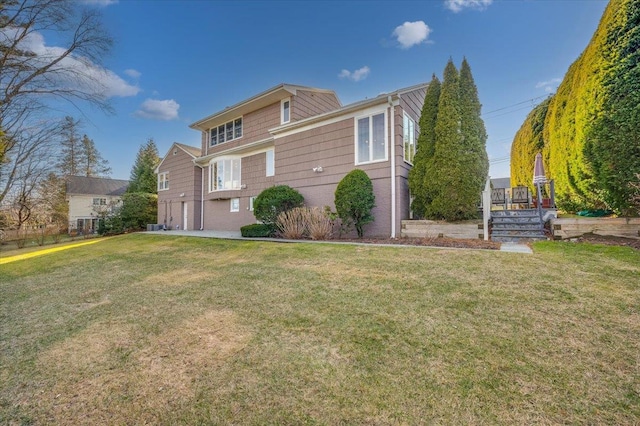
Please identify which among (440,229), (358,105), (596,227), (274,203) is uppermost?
(358,105)

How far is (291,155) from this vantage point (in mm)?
12492

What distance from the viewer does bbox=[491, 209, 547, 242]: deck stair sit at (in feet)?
25.1

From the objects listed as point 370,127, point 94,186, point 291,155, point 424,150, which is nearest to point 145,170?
point 94,186

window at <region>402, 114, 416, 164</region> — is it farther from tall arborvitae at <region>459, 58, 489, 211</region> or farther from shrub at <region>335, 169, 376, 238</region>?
shrub at <region>335, 169, 376, 238</region>

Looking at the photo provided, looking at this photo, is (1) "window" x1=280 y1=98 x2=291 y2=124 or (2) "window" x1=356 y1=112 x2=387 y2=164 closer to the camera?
(2) "window" x1=356 y1=112 x2=387 y2=164

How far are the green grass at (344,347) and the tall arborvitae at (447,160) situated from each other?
3452mm

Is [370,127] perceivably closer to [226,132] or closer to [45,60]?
[226,132]

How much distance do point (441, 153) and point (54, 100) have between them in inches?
664

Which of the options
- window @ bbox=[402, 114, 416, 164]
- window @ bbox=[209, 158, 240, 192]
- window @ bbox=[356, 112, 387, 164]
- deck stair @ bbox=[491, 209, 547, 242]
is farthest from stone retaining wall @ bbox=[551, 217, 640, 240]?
window @ bbox=[209, 158, 240, 192]

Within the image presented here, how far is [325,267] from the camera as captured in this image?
5.73 meters

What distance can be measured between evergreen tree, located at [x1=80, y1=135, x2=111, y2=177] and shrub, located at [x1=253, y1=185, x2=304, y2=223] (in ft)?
128

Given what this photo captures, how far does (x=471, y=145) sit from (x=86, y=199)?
127 ft

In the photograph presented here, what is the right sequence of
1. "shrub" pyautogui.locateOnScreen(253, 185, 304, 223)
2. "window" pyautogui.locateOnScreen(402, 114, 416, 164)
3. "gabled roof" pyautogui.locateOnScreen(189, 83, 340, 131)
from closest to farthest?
"window" pyautogui.locateOnScreen(402, 114, 416, 164) → "shrub" pyautogui.locateOnScreen(253, 185, 304, 223) → "gabled roof" pyautogui.locateOnScreen(189, 83, 340, 131)

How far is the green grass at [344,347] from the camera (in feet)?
6.68
